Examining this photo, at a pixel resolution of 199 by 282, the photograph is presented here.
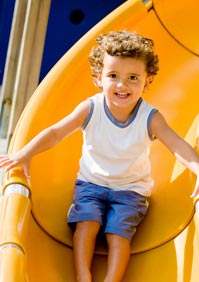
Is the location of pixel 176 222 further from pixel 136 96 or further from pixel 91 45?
pixel 91 45

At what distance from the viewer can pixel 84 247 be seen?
3.46ft

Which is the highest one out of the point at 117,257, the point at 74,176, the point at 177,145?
the point at 177,145

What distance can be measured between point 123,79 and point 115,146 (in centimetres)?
15

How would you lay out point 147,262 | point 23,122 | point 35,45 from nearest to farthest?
point 147,262 → point 23,122 → point 35,45

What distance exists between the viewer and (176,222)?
116 centimetres

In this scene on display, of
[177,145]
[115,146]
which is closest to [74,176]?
[115,146]

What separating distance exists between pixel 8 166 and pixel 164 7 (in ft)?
3.00

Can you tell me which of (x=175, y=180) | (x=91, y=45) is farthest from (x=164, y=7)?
(x=175, y=180)

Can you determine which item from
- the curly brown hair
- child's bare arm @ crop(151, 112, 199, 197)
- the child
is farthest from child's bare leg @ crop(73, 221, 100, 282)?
the curly brown hair

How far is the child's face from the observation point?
111cm

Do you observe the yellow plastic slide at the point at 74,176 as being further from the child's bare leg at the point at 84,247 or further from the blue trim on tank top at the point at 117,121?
the blue trim on tank top at the point at 117,121

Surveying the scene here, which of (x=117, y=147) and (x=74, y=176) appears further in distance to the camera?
(x=74, y=176)

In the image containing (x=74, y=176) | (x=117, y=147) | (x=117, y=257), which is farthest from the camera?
(x=74, y=176)

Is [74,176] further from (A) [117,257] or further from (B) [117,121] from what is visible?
(A) [117,257]
